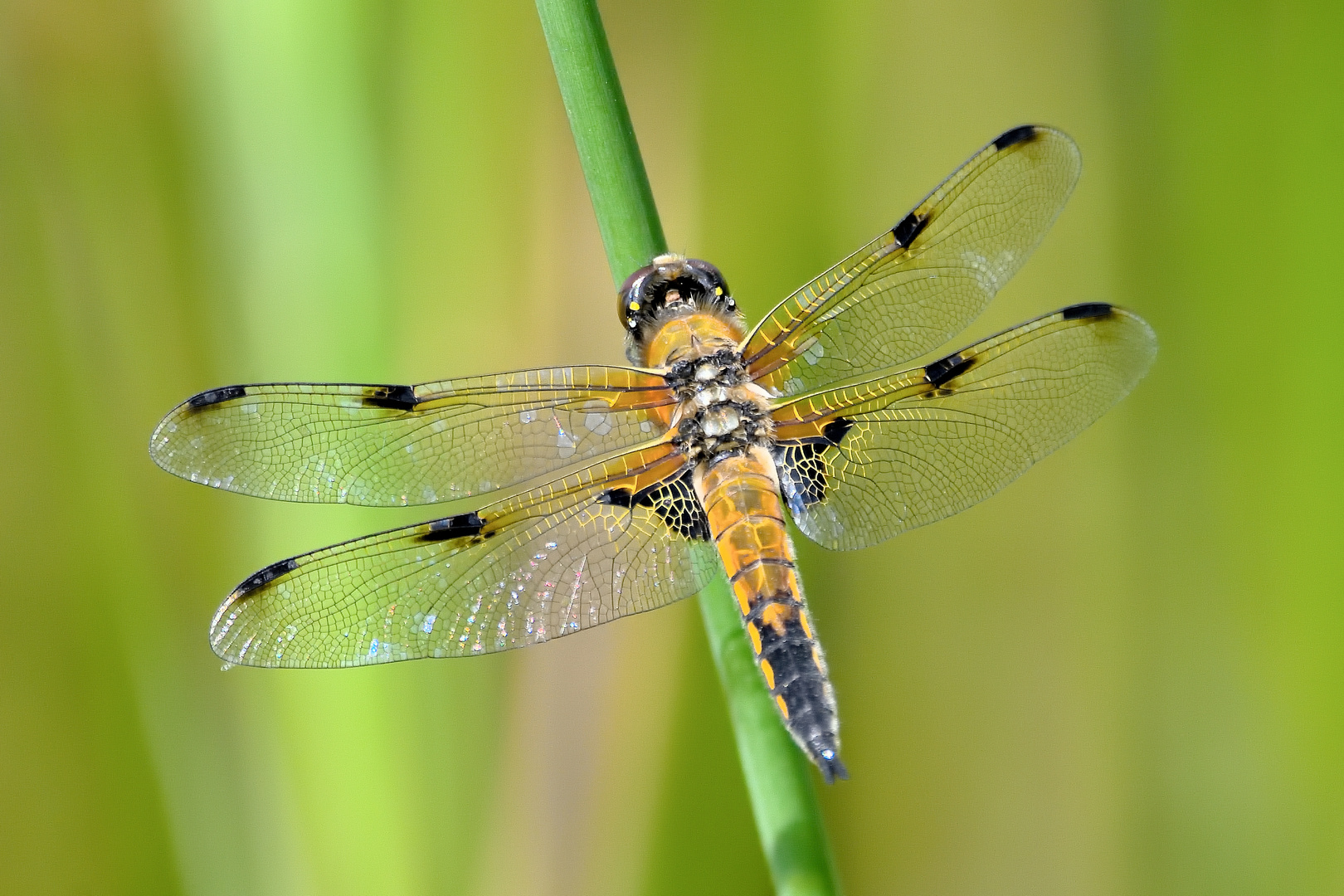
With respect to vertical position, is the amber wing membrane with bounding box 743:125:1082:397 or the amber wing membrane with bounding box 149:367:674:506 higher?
the amber wing membrane with bounding box 743:125:1082:397

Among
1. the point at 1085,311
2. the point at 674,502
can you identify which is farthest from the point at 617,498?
the point at 1085,311

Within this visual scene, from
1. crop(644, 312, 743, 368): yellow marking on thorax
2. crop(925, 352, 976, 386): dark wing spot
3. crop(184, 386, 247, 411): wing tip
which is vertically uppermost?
crop(644, 312, 743, 368): yellow marking on thorax

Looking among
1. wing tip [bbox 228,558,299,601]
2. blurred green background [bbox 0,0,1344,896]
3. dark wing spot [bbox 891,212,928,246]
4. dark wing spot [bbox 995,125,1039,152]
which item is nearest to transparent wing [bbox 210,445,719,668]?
wing tip [bbox 228,558,299,601]

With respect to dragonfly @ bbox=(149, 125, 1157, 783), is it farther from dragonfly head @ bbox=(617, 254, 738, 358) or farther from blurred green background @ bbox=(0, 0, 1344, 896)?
blurred green background @ bbox=(0, 0, 1344, 896)

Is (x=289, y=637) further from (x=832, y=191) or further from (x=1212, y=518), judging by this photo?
(x=1212, y=518)

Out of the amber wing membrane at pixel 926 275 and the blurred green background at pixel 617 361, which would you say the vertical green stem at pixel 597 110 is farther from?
the blurred green background at pixel 617 361

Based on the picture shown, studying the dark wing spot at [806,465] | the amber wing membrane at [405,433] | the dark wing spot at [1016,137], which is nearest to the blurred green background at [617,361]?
the amber wing membrane at [405,433]

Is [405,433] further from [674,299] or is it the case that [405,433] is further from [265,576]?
[674,299]
